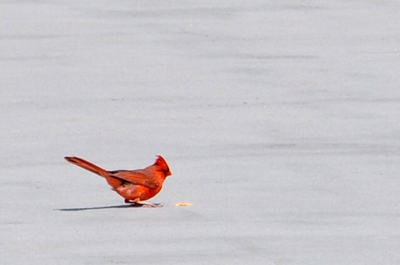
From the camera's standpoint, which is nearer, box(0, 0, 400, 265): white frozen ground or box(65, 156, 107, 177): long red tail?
box(0, 0, 400, 265): white frozen ground

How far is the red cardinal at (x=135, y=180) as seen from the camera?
5.73 metres

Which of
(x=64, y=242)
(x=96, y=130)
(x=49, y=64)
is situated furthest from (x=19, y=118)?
(x=64, y=242)

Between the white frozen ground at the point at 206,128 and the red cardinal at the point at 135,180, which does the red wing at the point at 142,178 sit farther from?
the white frozen ground at the point at 206,128

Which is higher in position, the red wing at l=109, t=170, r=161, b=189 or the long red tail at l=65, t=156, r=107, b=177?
the long red tail at l=65, t=156, r=107, b=177

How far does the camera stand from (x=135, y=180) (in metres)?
5.75

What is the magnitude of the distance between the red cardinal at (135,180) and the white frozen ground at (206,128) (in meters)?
0.11

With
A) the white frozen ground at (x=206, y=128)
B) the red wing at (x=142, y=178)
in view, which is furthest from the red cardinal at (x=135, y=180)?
the white frozen ground at (x=206, y=128)

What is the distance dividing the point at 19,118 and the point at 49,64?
1.25 m

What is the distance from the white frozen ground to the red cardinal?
111mm

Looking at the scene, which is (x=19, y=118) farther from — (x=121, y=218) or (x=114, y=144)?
(x=121, y=218)

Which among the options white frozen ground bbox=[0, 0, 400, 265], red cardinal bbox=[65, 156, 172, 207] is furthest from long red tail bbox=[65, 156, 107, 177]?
white frozen ground bbox=[0, 0, 400, 265]

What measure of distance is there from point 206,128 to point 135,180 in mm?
1756

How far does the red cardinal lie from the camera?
573cm

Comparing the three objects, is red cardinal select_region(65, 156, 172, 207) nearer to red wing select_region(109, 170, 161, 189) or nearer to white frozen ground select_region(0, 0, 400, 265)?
red wing select_region(109, 170, 161, 189)
